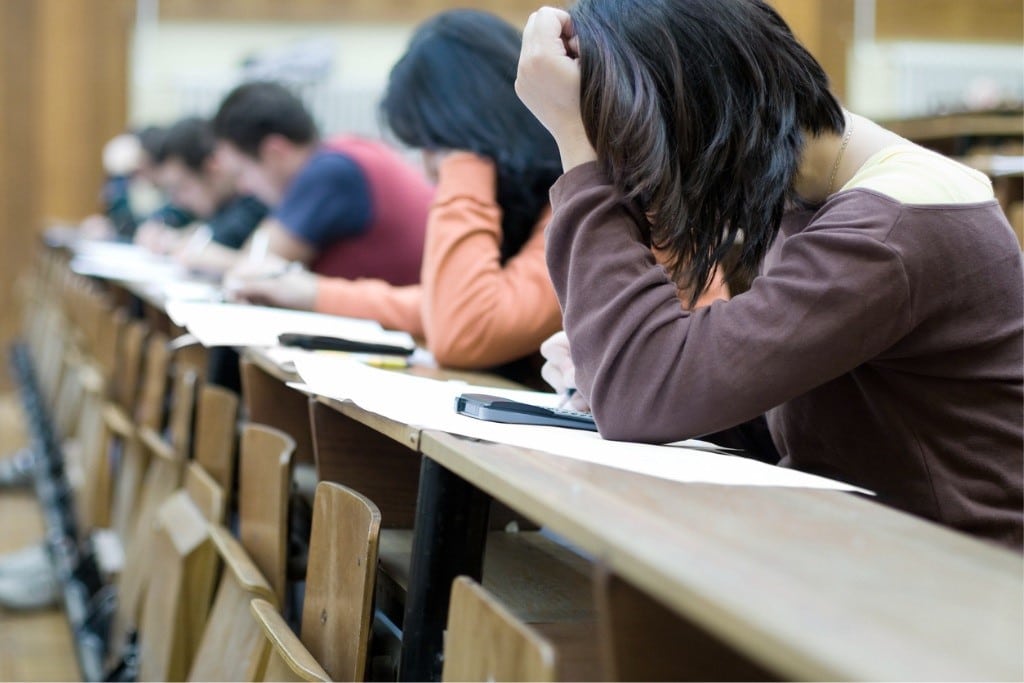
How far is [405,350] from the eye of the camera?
66.3 inches

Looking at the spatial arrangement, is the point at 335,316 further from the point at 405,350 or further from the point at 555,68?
the point at 555,68

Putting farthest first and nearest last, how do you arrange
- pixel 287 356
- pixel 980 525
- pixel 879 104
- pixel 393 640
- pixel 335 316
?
pixel 879 104 < pixel 335 316 < pixel 287 356 < pixel 393 640 < pixel 980 525

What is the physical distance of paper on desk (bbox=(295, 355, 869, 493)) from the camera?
2.82 ft

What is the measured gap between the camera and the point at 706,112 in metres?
1.05

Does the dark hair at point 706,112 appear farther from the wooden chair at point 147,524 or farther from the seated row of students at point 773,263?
the wooden chair at point 147,524

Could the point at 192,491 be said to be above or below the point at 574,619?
below

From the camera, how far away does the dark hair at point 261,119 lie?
3090 mm

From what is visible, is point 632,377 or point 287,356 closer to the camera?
point 632,377

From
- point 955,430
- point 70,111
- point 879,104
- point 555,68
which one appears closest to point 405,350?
point 555,68

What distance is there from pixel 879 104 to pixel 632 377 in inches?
251

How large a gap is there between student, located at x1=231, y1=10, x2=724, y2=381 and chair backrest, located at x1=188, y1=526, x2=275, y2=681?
16.1 inches

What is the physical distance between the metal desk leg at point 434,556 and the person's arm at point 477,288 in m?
0.56

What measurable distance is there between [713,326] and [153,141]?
5002 mm

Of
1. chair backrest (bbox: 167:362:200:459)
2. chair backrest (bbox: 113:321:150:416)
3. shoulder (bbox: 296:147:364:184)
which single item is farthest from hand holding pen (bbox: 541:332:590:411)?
chair backrest (bbox: 113:321:150:416)
